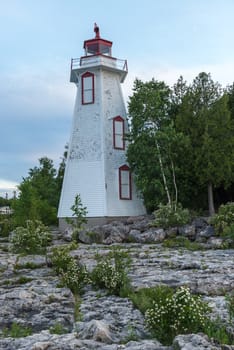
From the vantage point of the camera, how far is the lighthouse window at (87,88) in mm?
28578

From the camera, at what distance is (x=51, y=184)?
1487 inches

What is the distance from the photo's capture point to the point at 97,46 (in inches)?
1144

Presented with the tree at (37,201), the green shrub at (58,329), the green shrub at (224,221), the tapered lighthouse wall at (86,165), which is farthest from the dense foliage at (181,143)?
the green shrub at (58,329)

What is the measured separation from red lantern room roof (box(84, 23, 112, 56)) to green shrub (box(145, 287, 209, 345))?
25.1m

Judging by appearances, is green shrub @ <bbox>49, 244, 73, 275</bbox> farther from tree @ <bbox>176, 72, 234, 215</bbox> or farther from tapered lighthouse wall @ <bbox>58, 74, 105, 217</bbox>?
tree @ <bbox>176, 72, 234, 215</bbox>

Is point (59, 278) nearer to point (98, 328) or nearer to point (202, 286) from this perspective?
point (202, 286)

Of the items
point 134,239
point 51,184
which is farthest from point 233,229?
point 51,184

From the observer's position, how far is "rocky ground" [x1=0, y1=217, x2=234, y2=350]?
257 inches

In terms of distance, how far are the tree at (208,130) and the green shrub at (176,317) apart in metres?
20.4

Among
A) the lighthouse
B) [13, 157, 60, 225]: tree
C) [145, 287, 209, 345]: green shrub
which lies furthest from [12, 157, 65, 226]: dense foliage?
[145, 287, 209, 345]: green shrub

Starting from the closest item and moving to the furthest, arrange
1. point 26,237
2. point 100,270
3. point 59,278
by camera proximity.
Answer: point 100,270, point 59,278, point 26,237

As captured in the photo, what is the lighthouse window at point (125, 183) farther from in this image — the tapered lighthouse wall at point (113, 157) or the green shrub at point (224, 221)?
the green shrub at point (224, 221)

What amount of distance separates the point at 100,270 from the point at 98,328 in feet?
13.6

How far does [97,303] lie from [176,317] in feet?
10.9
